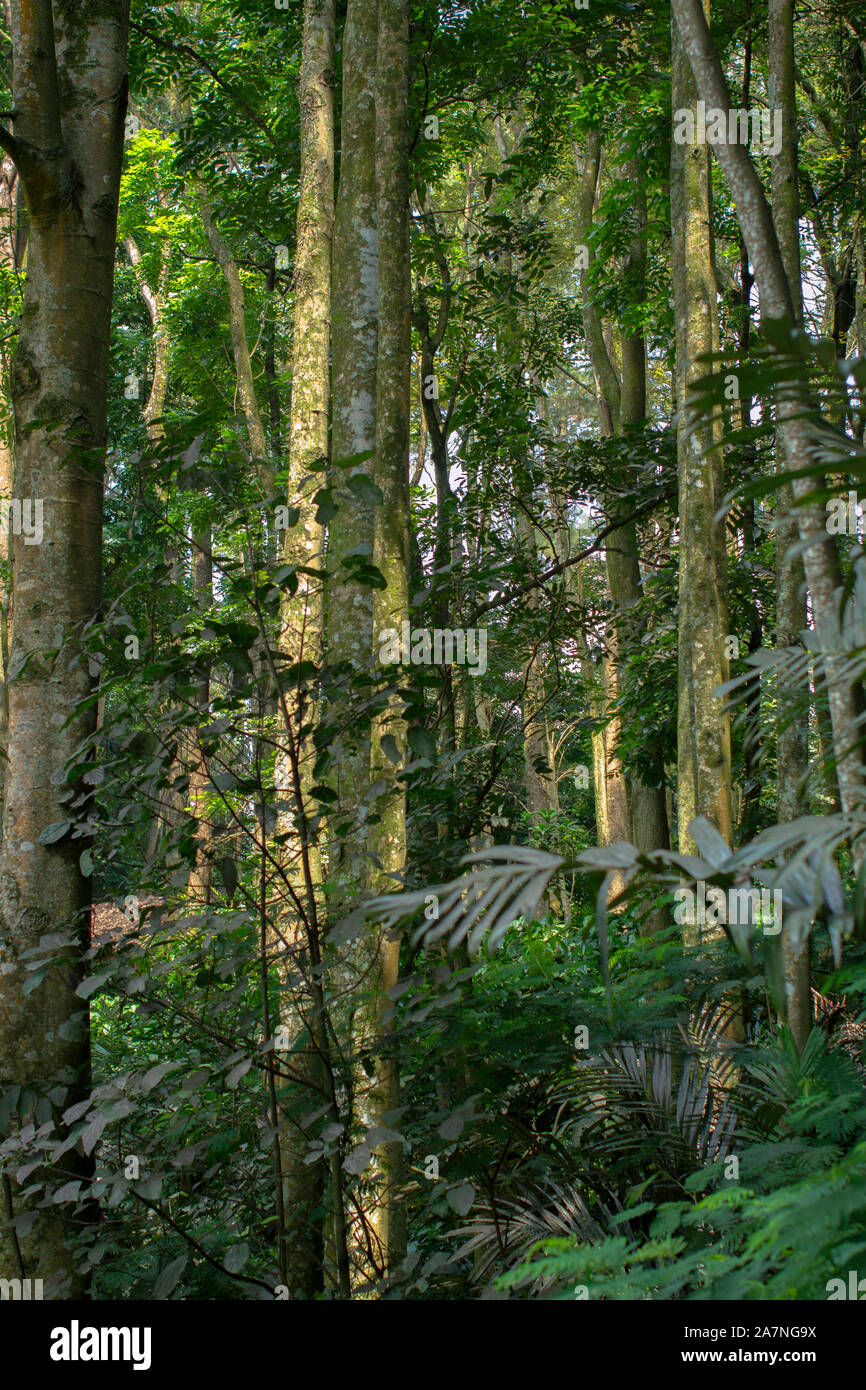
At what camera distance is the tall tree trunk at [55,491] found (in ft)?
9.12

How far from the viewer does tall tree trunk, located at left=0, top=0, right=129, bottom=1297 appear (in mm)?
2781

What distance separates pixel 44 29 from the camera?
10.3 ft

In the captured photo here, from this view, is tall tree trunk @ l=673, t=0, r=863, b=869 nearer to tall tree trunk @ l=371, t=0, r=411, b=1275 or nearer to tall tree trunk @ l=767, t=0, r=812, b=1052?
tall tree trunk @ l=767, t=0, r=812, b=1052

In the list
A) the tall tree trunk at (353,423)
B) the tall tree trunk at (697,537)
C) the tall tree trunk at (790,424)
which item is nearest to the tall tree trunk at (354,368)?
the tall tree trunk at (353,423)

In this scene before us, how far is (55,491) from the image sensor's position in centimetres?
307

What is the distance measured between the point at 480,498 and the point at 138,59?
14.4 ft

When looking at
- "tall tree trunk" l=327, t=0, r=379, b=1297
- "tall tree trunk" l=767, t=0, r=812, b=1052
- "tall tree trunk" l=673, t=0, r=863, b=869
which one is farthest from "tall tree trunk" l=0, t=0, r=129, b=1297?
"tall tree trunk" l=767, t=0, r=812, b=1052

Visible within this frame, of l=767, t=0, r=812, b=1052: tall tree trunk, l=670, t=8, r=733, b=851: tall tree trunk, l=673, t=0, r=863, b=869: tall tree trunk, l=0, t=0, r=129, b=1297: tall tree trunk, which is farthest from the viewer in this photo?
l=670, t=8, r=733, b=851: tall tree trunk

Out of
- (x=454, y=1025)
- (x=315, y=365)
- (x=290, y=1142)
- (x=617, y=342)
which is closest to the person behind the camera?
(x=454, y=1025)

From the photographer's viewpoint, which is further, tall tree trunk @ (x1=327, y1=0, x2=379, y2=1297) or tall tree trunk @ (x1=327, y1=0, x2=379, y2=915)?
tall tree trunk @ (x1=327, y1=0, x2=379, y2=915)

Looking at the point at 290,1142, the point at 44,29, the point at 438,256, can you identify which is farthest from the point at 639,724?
the point at 44,29

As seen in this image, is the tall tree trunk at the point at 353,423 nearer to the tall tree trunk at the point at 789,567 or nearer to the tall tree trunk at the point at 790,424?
the tall tree trunk at the point at 790,424
